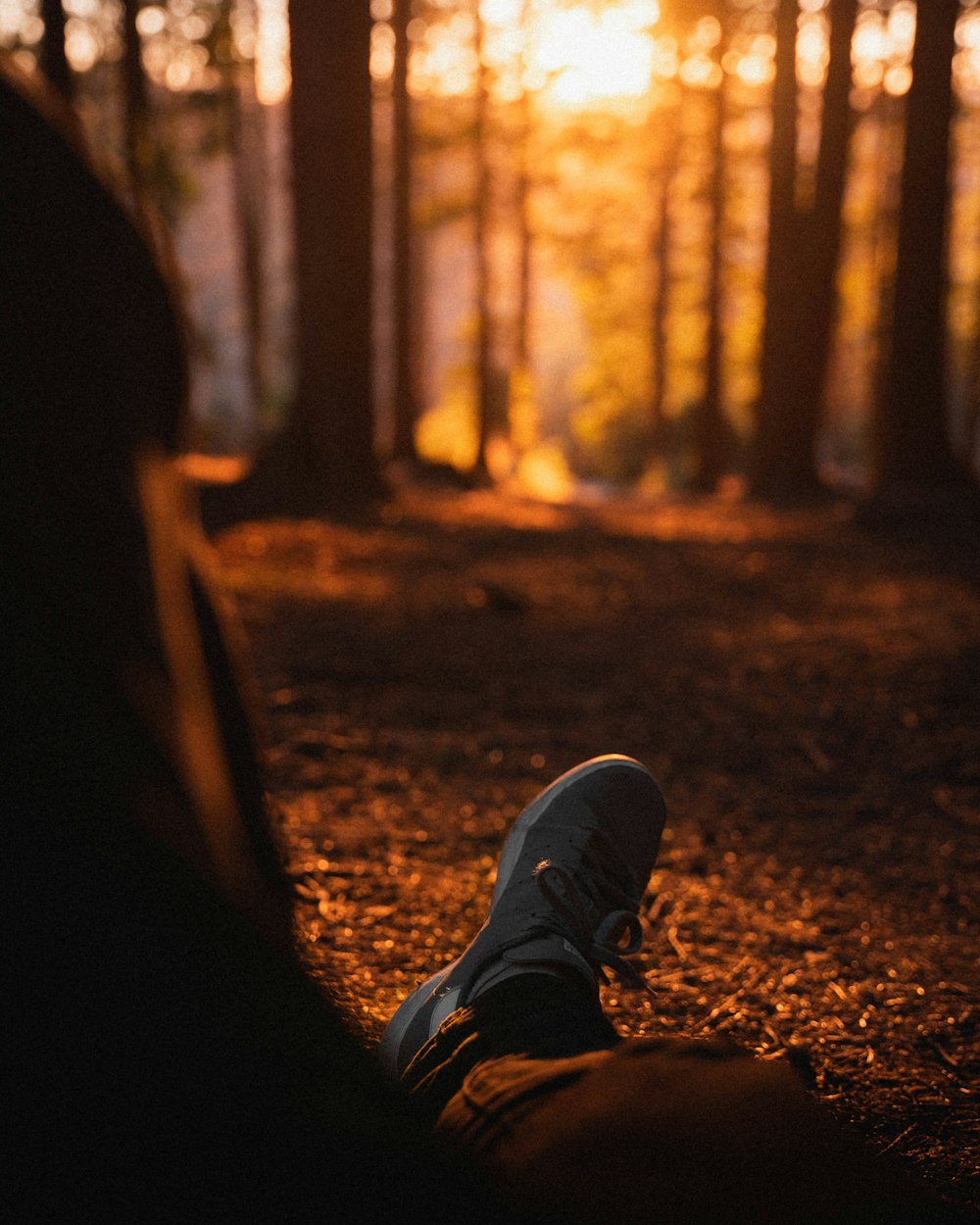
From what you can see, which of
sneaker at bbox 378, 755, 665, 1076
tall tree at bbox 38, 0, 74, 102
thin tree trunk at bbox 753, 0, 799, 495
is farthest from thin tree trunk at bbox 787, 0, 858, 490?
sneaker at bbox 378, 755, 665, 1076

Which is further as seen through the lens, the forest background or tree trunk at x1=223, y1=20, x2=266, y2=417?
tree trunk at x1=223, y1=20, x2=266, y2=417

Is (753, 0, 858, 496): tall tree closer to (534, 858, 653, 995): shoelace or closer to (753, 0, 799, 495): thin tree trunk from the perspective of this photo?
(753, 0, 799, 495): thin tree trunk

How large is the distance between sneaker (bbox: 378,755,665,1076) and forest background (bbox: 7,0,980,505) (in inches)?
48.4

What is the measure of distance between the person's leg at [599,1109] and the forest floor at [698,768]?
0.39 meters

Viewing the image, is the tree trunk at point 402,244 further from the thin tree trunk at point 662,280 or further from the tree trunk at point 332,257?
the thin tree trunk at point 662,280

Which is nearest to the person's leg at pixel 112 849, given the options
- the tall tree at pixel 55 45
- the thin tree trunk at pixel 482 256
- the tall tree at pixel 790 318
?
the tall tree at pixel 55 45

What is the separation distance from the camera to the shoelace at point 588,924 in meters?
1.66

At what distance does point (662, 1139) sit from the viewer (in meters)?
1.04

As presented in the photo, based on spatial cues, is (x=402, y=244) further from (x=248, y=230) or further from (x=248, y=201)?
(x=248, y=201)

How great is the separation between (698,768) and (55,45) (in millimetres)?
8211

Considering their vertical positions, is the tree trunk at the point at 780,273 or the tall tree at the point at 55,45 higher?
the tall tree at the point at 55,45

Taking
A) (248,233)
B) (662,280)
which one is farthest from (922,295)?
(248,233)

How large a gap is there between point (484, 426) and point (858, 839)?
16.0 m

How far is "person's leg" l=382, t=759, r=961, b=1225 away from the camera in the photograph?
974 mm
